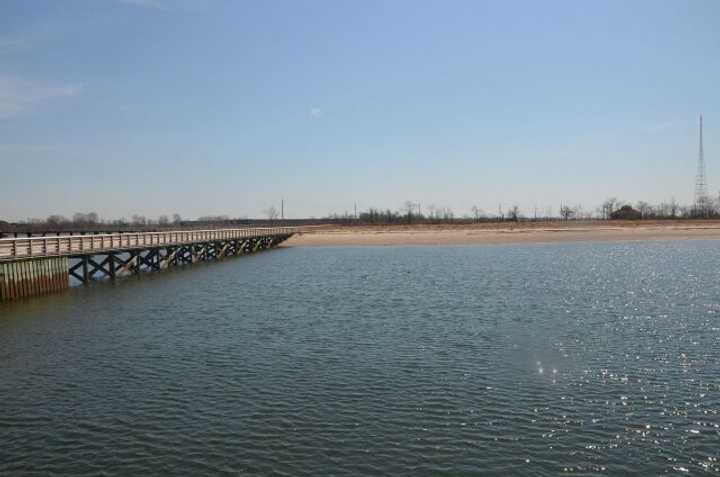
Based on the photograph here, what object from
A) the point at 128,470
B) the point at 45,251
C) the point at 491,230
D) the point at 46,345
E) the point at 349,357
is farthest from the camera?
the point at 491,230

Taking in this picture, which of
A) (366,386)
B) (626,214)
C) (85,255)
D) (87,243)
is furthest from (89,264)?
(626,214)

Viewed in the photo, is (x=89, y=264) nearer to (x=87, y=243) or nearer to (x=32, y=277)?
(x=87, y=243)

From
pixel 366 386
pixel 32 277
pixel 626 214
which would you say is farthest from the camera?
pixel 626 214

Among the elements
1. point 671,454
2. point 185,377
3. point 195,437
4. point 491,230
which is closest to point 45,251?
point 185,377

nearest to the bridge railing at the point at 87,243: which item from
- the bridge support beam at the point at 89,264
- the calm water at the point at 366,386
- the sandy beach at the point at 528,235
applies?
the bridge support beam at the point at 89,264

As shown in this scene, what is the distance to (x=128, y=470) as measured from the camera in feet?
27.2

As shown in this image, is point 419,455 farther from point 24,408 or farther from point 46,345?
point 46,345

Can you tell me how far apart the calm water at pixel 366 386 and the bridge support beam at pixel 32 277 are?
189 cm

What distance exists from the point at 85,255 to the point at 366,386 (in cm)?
2735

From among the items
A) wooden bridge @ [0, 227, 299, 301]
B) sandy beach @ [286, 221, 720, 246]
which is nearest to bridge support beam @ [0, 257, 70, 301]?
wooden bridge @ [0, 227, 299, 301]

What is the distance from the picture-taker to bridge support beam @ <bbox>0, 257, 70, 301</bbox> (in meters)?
25.4

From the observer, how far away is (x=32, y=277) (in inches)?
1083

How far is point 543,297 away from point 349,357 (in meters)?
13.6

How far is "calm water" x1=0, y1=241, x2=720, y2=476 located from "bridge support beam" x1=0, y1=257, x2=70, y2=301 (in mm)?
1892
